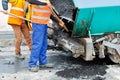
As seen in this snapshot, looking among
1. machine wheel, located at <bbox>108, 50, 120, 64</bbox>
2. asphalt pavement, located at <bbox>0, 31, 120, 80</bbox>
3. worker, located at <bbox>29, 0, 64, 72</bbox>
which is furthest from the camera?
machine wheel, located at <bbox>108, 50, 120, 64</bbox>

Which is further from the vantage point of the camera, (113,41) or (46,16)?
(113,41)

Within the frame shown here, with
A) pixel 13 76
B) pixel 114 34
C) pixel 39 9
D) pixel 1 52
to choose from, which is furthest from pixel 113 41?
pixel 1 52

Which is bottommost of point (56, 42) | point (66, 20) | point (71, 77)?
point (71, 77)

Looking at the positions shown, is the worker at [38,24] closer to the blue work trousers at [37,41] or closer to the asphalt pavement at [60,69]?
the blue work trousers at [37,41]

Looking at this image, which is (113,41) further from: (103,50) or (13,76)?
(13,76)

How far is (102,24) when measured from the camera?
752cm

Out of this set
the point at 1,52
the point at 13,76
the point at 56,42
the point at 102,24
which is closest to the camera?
the point at 13,76

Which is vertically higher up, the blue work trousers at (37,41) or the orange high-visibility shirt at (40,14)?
the orange high-visibility shirt at (40,14)

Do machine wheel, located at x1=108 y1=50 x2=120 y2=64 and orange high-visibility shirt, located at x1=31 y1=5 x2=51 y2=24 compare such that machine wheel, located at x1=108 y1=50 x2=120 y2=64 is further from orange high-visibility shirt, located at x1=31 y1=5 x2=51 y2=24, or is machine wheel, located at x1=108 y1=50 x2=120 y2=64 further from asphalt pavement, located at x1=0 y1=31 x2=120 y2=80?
orange high-visibility shirt, located at x1=31 y1=5 x2=51 y2=24

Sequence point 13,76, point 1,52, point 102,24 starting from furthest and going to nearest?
point 1,52
point 102,24
point 13,76

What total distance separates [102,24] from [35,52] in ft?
5.01

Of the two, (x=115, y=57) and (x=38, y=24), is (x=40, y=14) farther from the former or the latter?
(x=115, y=57)

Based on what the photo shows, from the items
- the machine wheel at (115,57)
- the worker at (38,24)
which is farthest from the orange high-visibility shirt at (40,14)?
the machine wheel at (115,57)

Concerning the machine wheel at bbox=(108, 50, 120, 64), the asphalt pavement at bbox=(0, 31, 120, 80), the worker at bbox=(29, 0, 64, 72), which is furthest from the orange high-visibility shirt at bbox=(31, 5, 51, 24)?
the machine wheel at bbox=(108, 50, 120, 64)
